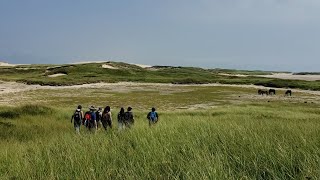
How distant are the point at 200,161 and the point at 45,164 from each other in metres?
3.06

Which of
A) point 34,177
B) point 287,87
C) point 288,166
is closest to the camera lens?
point 288,166

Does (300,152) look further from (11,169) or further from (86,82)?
(86,82)

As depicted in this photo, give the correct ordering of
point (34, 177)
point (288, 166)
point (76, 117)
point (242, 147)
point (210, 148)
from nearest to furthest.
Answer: point (288, 166)
point (34, 177)
point (242, 147)
point (210, 148)
point (76, 117)

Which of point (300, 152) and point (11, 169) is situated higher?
point (300, 152)

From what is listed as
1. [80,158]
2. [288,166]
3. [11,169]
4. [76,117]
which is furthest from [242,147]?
[76,117]

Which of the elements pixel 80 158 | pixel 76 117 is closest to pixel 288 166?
pixel 80 158

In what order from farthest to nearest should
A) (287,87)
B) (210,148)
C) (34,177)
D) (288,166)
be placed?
1. (287,87)
2. (210,148)
3. (34,177)
4. (288,166)

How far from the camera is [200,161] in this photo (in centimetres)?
625

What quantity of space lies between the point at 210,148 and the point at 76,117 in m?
14.3

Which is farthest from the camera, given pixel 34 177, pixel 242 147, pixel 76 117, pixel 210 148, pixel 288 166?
pixel 76 117

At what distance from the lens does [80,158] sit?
761 centimetres

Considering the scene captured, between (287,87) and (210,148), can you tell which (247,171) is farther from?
(287,87)

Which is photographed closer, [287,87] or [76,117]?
Result: [76,117]

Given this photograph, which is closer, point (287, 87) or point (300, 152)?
point (300, 152)
